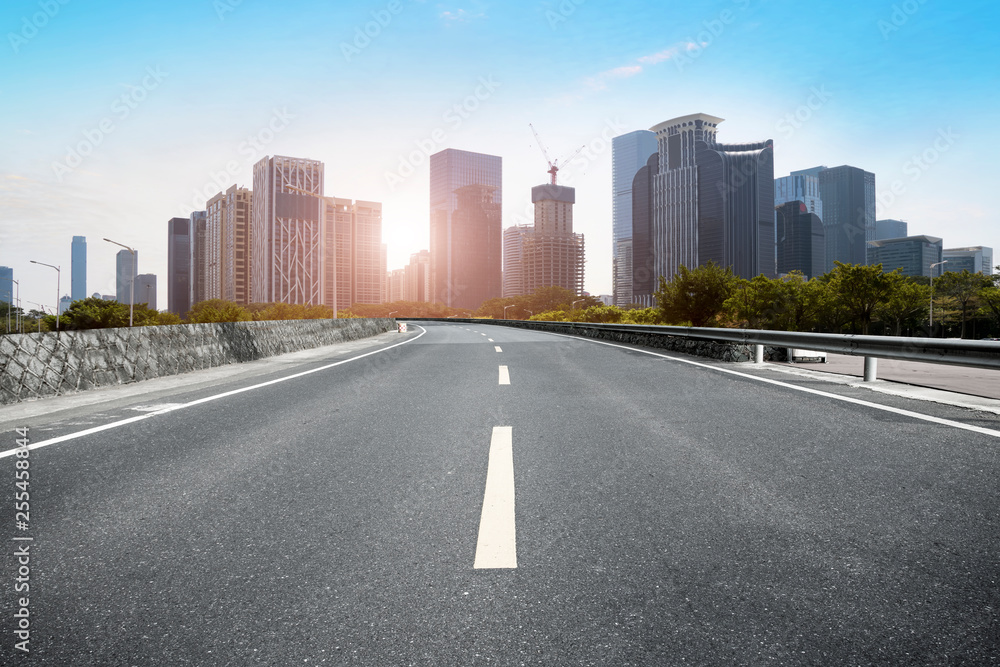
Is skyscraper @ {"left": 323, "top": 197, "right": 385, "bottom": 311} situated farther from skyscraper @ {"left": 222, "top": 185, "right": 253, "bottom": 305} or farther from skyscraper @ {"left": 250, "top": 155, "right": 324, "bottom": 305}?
skyscraper @ {"left": 222, "top": 185, "right": 253, "bottom": 305}

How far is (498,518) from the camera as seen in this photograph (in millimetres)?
3023

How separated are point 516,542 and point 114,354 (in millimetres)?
9430

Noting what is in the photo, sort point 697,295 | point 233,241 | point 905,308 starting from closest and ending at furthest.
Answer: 1. point 697,295
2. point 905,308
3. point 233,241

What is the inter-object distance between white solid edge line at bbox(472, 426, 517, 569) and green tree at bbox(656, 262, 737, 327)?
73714 mm

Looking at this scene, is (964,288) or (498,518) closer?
(498,518)

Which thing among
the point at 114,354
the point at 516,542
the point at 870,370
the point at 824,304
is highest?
the point at 824,304

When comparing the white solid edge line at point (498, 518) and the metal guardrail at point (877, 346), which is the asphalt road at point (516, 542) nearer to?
the white solid edge line at point (498, 518)

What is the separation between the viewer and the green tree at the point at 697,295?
73812 mm

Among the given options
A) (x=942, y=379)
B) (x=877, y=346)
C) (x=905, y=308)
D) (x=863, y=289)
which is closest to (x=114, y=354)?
(x=877, y=346)

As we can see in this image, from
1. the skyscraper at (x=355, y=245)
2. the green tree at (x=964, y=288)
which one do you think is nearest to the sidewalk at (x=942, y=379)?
the skyscraper at (x=355, y=245)

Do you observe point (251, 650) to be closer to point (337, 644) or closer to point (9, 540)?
point (337, 644)

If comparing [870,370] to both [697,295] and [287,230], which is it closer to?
[697,295]

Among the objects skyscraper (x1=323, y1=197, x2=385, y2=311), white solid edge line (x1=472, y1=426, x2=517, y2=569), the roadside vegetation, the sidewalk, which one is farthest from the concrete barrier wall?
the roadside vegetation

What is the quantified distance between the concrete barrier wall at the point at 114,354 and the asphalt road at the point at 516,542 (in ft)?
9.26
